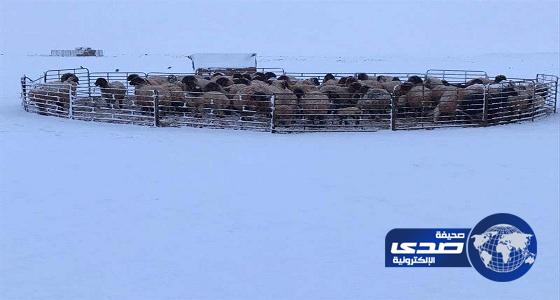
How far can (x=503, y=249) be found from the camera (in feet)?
22.5

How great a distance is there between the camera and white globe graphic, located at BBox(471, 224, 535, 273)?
666 centimetres

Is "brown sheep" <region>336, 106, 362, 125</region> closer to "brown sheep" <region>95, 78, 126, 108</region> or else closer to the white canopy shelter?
"brown sheep" <region>95, 78, 126, 108</region>

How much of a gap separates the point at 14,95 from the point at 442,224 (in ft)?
72.3

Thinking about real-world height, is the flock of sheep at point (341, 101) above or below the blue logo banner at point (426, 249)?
above

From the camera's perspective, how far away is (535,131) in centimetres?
1609

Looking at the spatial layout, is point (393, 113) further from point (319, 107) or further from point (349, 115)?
point (319, 107)

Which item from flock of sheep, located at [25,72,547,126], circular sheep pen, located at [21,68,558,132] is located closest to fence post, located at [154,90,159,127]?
circular sheep pen, located at [21,68,558,132]

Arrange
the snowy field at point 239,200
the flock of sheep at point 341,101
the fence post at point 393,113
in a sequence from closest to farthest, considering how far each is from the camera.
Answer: the snowy field at point 239,200, the fence post at point 393,113, the flock of sheep at point 341,101

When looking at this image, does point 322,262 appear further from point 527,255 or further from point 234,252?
point 527,255

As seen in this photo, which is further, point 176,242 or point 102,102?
point 102,102

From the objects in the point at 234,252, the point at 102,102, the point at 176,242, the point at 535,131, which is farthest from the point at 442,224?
the point at 102,102

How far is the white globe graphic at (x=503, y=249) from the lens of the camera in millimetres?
6664

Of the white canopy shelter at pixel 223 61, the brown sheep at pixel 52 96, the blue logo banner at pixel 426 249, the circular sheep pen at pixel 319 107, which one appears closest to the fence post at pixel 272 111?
the circular sheep pen at pixel 319 107

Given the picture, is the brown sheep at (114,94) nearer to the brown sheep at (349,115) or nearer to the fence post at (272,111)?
the fence post at (272,111)
